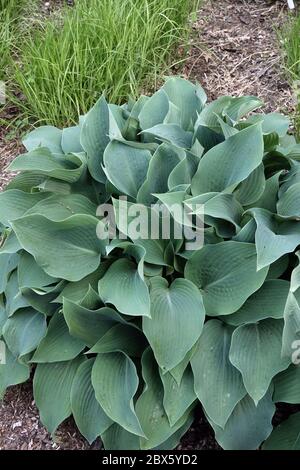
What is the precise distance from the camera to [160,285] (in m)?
2.09

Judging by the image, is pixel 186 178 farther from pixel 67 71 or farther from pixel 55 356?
pixel 67 71

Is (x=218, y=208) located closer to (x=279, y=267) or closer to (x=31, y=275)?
(x=279, y=267)

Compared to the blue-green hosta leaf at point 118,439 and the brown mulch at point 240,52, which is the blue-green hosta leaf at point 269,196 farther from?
the brown mulch at point 240,52

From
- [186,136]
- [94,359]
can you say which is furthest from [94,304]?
[186,136]

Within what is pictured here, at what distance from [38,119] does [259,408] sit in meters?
2.00

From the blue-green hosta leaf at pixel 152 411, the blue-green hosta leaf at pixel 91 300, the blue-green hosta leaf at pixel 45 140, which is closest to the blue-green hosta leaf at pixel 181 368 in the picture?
the blue-green hosta leaf at pixel 152 411

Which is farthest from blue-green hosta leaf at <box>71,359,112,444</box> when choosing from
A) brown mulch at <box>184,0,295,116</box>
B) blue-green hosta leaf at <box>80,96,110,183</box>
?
brown mulch at <box>184,0,295,116</box>

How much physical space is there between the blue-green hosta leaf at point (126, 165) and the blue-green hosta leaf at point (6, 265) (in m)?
0.47

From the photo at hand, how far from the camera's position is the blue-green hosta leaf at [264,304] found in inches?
78.8

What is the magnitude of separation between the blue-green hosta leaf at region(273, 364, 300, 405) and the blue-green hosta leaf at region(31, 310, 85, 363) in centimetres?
65

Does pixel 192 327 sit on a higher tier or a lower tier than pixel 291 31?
lower

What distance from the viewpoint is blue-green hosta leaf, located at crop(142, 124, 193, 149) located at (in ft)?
7.57

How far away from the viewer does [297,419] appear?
2061mm

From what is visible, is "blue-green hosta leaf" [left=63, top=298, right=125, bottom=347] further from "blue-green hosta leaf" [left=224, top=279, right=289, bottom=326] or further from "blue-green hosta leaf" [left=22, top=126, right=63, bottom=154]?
"blue-green hosta leaf" [left=22, top=126, right=63, bottom=154]
